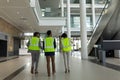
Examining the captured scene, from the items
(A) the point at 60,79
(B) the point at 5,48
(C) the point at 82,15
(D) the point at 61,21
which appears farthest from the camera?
(D) the point at 61,21

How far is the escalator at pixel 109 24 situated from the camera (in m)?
13.3

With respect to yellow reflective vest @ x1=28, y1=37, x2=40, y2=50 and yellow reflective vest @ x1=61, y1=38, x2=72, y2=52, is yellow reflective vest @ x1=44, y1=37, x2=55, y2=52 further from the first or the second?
yellow reflective vest @ x1=61, y1=38, x2=72, y2=52

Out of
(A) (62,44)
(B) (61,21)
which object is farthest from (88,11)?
(A) (62,44)

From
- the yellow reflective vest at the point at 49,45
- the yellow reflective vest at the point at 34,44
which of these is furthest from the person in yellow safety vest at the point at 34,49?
the yellow reflective vest at the point at 49,45

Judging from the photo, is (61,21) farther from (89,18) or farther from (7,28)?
(89,18)

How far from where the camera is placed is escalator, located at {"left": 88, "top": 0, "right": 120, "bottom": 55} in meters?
13.3

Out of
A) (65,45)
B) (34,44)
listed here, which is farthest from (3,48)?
(65,45)

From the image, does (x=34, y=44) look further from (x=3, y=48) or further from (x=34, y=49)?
(x=3, y=48)

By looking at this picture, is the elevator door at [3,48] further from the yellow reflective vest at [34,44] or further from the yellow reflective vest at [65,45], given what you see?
the yellow reflective vest at [65,45]

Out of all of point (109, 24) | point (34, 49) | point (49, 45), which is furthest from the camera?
point (109, 24)

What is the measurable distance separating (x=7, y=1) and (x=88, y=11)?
31410 mm

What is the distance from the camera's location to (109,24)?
14805 millimetres

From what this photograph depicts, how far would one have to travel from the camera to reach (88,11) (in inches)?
1666

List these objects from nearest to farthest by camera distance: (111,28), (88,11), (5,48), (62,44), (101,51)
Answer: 1. (62,44)
2. (101,51)
3. (111,28)
4. (5,48)
5. (88,11)
